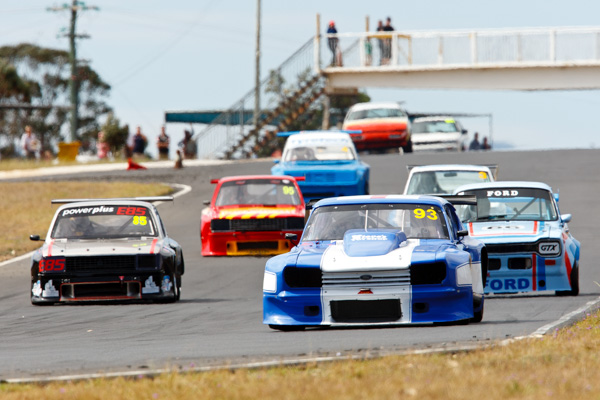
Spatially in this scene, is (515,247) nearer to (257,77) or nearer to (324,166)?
(324,166)

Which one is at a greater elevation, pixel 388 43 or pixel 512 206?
pixel 388 43

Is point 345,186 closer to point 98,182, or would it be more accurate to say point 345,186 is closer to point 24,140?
point 98,182

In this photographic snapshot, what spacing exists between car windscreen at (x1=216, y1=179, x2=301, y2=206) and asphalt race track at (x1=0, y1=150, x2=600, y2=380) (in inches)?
42.2

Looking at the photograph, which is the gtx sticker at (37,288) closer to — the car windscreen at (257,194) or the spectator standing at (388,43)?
the car windscreen at (257,194)

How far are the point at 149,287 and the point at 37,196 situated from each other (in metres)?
20.3

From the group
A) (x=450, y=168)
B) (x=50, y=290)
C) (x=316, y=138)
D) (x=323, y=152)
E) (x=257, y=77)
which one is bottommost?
(x=50, y=290)

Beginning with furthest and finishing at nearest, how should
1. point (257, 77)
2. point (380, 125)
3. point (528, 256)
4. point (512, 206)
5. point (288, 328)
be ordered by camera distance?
point (257, 77) → point (380, 125) → point (512, 206) → point (528, 256) → point (288, 328)

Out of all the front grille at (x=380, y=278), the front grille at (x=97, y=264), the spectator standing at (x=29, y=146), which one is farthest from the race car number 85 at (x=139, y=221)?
the spectator standing at (x=29, y=146)

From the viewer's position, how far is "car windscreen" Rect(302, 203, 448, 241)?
37.6 feet

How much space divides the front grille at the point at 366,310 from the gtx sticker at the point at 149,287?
4852mm

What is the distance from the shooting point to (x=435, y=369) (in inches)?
297

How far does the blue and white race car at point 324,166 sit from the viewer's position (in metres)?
24.9

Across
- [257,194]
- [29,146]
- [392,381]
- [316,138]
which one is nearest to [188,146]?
[29,146]

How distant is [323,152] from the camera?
1022 inches
